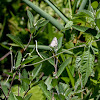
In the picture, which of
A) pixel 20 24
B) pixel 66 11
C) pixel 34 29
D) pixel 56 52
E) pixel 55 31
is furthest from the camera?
pixel 20 24

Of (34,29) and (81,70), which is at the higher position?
(34,29)

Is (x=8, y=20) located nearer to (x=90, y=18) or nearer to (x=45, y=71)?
(x=45, y=71)

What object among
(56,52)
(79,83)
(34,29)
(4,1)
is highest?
(4,1)

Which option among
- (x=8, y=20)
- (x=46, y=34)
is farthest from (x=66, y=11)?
(x=8, y=20)

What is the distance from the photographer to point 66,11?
1575mm

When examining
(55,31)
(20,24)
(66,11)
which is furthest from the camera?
(20,24)

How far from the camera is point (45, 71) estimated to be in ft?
3.42

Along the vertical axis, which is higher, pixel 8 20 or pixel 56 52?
pixel 8 20

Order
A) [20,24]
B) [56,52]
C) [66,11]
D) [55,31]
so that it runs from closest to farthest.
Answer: [56,52]
[55,31]
[66,11]
[20,24]

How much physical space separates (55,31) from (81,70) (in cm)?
55

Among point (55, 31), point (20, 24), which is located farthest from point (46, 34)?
point (20, 24)

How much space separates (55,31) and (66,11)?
23 cm

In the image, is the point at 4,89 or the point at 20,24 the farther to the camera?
the point at 20,24

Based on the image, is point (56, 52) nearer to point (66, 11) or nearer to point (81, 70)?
point (81, 70)
